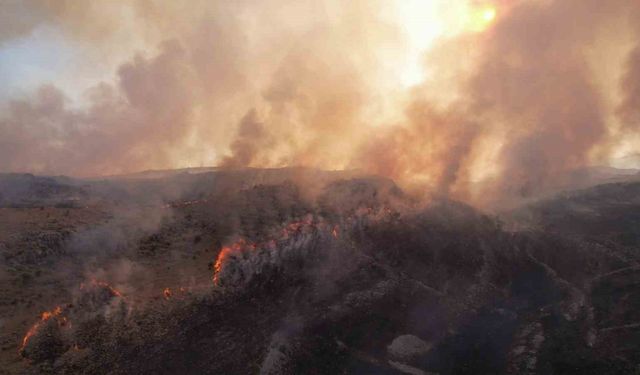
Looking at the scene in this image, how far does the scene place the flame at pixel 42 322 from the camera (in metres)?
26.9

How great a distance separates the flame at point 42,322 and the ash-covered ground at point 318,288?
0.15m

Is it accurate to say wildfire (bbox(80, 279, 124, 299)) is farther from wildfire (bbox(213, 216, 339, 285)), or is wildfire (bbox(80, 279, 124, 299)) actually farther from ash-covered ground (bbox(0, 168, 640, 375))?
wildfire (bbox(213, 216, 339, 285))

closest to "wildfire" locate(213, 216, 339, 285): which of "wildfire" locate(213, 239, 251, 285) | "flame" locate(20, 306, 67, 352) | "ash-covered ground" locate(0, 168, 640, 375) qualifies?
"wildfire" locate(213, 239, 251, 285)

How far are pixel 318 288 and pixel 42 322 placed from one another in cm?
1583

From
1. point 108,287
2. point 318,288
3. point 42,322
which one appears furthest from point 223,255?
point 42,322

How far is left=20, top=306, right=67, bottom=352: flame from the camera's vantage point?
26.9 meters

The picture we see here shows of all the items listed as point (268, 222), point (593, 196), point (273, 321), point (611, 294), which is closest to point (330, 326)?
point (273, 321)

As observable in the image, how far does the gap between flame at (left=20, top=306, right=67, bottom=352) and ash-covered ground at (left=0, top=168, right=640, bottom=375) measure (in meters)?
0.15

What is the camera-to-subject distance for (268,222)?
45719 millimetres

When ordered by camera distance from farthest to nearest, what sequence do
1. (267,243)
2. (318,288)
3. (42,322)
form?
(267,243)
(318,288)
(42,322)

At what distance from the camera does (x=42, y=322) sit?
28.2 metres

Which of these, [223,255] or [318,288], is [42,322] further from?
[318,288]

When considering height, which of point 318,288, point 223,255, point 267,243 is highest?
point 267,243

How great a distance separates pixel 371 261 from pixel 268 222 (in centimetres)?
1119
